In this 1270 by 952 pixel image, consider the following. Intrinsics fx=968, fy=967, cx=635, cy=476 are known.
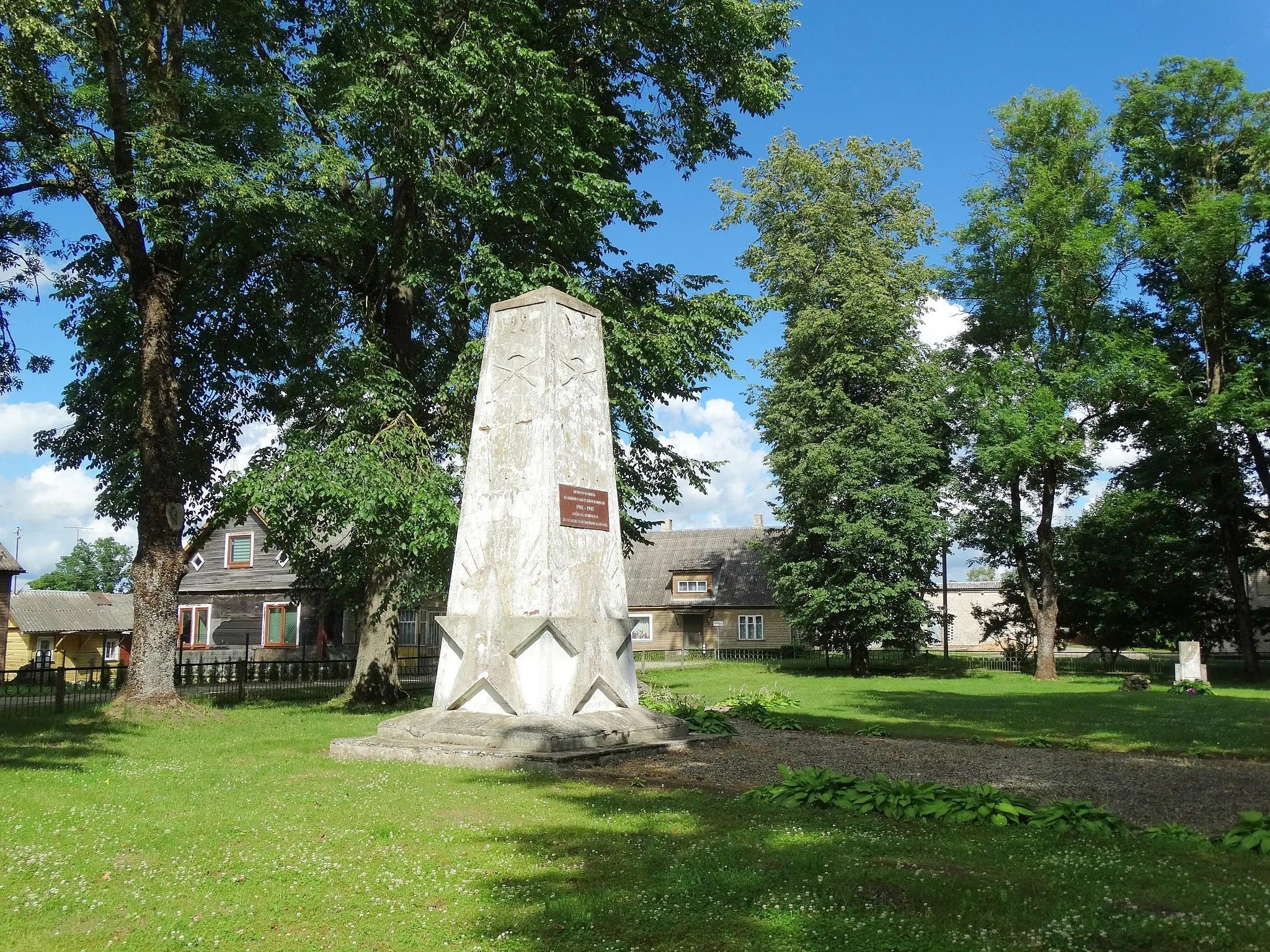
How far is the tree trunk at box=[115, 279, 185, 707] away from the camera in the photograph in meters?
15.9

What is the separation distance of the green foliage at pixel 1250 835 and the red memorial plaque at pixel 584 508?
723 centimetres

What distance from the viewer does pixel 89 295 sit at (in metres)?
19.5

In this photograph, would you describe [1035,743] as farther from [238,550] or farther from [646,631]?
[646,631]

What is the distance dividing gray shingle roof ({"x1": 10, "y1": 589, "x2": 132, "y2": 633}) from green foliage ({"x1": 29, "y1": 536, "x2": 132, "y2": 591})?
60.3 metres

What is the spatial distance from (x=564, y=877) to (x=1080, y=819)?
3.94 m

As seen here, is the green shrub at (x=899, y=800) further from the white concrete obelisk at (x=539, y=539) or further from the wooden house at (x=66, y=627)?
the wooden house at (x=66, y=627)

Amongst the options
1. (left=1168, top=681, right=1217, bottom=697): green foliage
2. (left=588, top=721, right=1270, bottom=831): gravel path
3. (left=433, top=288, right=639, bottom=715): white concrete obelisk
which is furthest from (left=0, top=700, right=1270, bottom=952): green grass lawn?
(left=1168, top=681, right=1217, bottom=697): green foliage

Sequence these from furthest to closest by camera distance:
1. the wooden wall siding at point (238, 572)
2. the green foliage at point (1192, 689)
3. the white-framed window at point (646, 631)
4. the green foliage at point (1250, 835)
Result: the white-framed window at point (646, 631) < the wooden wall siding at point (238, 572) < the green foliage at point (1192, 689) < the green foliage at point (1250, 835)

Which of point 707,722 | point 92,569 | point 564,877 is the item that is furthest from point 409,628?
point 92,569

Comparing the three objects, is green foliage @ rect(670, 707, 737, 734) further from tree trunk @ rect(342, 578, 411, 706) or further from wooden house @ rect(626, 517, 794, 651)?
wooden house @ rect(626, 517, 794, 651)

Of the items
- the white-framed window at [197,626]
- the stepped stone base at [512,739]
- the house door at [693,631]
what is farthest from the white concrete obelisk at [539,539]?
the house door at [693,631]

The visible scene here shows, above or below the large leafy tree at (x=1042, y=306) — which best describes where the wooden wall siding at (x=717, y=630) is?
below

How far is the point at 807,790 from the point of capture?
27.0ft

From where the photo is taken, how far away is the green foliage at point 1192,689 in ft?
81.3
